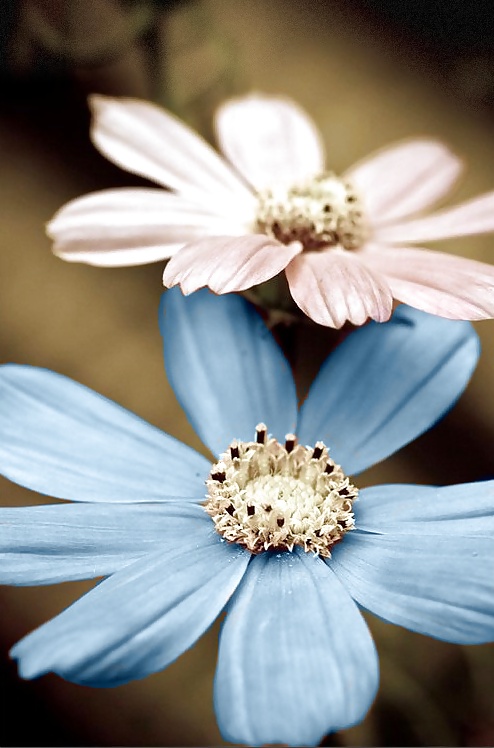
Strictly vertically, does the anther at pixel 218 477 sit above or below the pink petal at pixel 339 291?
below

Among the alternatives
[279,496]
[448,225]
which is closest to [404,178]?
[448,225]

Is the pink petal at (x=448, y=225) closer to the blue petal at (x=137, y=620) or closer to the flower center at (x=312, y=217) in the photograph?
the flower center at (x=312, y=217)

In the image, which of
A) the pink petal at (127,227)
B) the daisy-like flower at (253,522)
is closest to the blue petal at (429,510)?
the daisy-like flower at (253,522)

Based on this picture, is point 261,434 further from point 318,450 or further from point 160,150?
point 160,150

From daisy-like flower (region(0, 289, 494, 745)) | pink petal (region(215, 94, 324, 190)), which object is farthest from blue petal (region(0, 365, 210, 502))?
pink petal (region(215, 94, 324, 190))

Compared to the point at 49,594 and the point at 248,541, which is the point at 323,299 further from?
the point at 49,594

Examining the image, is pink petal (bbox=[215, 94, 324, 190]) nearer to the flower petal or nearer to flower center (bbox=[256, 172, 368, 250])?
flower center (bbox=[256, 172, 368, 250])
